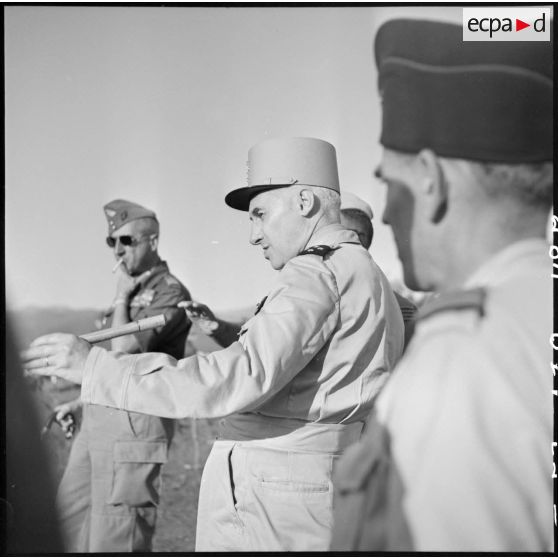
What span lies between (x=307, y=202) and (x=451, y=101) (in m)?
1.31

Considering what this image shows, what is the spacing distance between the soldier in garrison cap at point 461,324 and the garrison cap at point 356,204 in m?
1.66

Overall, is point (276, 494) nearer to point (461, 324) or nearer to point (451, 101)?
point (451, 101)

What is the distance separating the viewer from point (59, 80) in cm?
304

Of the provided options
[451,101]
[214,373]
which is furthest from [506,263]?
[214,373]

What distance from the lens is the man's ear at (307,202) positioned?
2627 mm

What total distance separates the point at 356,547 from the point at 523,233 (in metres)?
0.54

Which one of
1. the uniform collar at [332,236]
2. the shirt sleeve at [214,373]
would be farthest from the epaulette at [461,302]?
the uniform collar at [332,236]

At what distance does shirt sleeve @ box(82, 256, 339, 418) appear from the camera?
2.12 m

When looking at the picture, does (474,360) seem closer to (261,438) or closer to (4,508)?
(261,438)

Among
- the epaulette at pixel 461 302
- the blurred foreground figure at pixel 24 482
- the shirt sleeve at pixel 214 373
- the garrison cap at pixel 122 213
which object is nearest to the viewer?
the epaulette at pixel 461 302

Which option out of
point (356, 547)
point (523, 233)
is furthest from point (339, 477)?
point (523, 233)

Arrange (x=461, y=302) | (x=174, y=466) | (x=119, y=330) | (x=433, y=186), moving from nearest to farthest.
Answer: (x=461, y=302), (x=433, y=186), (x=119, y=330), (x=174, y=466)

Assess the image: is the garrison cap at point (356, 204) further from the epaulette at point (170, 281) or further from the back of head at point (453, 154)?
the back of head at point (453, 154)

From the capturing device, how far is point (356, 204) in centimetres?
314
